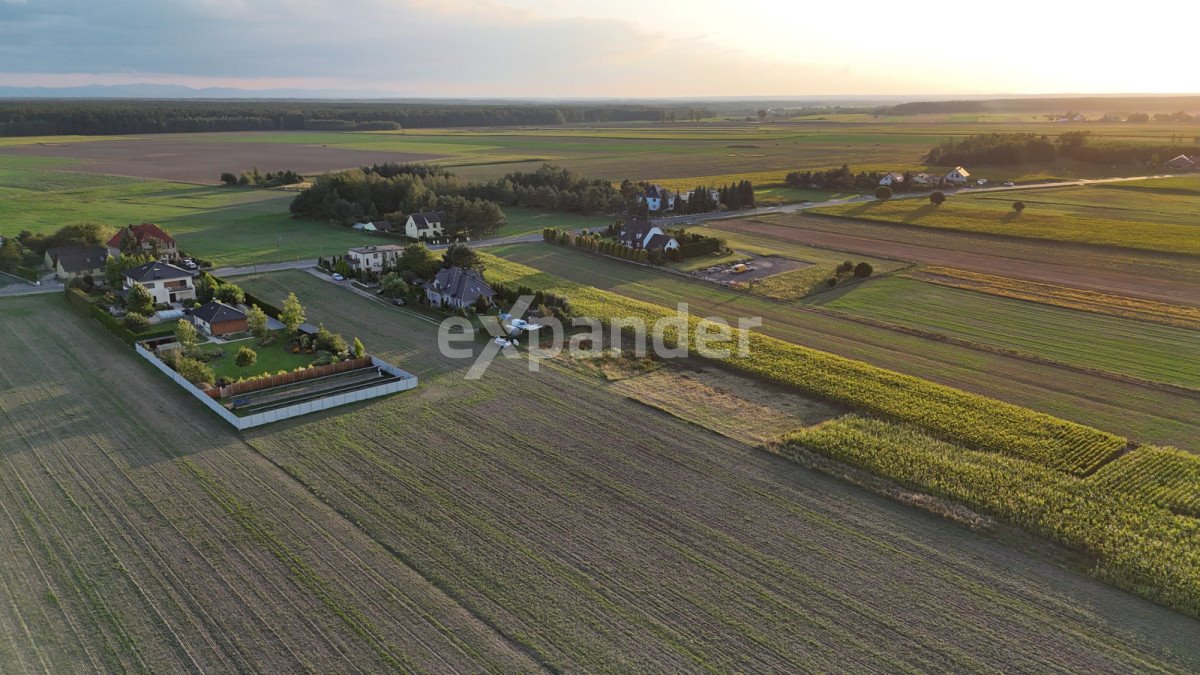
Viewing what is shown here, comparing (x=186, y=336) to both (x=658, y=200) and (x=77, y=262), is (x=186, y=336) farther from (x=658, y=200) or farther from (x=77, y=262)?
(x=658, y=200)

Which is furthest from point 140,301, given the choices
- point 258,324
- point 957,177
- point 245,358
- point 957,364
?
point 957,177

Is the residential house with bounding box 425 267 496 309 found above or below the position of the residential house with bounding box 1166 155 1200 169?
below

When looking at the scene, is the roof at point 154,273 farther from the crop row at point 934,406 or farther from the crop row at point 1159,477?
the crop row at point 1159,477

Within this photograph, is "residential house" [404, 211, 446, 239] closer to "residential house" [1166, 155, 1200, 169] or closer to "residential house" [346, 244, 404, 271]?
"residential house" [346, 244, 404, 271]

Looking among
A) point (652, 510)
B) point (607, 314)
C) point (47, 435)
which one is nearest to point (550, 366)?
point (607, 314)

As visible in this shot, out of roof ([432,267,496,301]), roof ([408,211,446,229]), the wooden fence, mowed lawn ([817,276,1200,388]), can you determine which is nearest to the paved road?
roof ([408,211,446,229])

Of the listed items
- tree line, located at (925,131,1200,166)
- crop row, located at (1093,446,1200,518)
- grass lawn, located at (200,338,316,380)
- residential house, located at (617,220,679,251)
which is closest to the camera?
crop row, located at (1093,446,1200,518)

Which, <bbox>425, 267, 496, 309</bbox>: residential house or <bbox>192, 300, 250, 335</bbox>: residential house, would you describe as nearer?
<bbox>192, 300, 250, 335</bbox>: residential house

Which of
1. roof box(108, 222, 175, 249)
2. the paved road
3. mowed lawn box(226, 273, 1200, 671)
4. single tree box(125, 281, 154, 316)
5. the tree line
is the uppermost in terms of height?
the tree line
